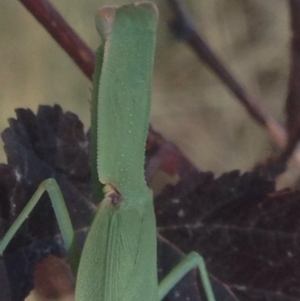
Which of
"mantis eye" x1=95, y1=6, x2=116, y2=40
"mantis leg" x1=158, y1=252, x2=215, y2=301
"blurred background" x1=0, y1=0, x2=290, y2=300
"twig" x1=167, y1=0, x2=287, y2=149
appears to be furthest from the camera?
"blurred background" x1=0, y1=0, x2=290, y2=300

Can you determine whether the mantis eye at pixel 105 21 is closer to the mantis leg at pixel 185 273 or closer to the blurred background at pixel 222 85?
the mantis leg at pixel 185 273

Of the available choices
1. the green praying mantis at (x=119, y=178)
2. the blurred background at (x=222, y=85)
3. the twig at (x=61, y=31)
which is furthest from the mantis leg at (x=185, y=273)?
the blurred background at (x=222, y=85)

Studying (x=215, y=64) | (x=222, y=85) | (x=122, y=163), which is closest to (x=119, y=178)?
(x=122, y=163)

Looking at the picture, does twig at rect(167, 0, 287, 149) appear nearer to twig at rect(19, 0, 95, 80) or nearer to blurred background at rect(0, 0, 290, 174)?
twig at rect(19, 0, 95, 80)

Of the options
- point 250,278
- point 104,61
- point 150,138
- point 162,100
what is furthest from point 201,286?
point 162,100

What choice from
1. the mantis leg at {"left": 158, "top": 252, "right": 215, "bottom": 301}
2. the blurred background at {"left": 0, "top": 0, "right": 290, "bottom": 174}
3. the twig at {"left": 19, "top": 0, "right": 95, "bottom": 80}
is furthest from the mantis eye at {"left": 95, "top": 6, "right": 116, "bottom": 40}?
the blurred background at {"left": 0, "top": 0, "right": 290, "bottom": 174}

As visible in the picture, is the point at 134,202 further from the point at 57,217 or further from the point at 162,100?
the point at 162,100

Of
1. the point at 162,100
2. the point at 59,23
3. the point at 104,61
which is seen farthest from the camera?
the point at 162,100
